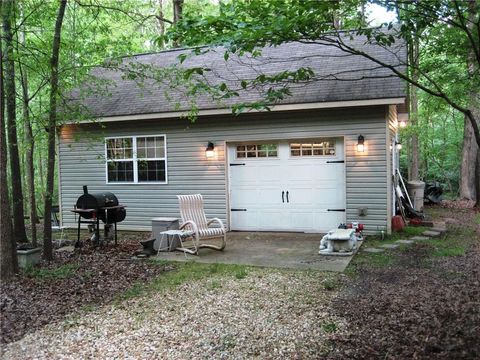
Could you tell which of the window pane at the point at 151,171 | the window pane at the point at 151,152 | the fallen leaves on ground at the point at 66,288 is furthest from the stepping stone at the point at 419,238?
the window pane at the point at 151,152

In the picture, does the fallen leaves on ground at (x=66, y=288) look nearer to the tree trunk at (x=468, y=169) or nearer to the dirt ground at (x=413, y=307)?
the dirt ground at (x=413, y=307)

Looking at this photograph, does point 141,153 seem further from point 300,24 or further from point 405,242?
point 300,24

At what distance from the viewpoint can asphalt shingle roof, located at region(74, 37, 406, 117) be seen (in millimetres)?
8000

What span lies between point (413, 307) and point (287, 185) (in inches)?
203

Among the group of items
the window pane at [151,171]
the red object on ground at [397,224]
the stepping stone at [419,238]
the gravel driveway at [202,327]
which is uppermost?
the window pane at [151,171]

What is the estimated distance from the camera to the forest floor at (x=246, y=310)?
11.0 feet

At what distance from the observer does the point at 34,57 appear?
652 centimetres

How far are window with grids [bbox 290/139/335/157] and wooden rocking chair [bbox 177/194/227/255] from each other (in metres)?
2.59

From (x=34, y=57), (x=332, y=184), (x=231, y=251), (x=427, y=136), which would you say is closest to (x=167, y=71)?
(x=34, y=57)

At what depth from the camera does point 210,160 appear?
9.50m

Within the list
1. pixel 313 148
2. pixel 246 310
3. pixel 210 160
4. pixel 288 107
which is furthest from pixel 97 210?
pixel 313 148

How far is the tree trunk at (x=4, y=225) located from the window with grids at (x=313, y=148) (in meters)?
5.58

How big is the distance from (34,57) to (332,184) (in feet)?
19.7

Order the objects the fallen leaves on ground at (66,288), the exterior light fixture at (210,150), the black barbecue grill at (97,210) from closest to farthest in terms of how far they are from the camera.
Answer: the fallen leaves on ground at (66,288)
the black barbecue grill at (97,210)
the exterior light fixture at (210,150)
